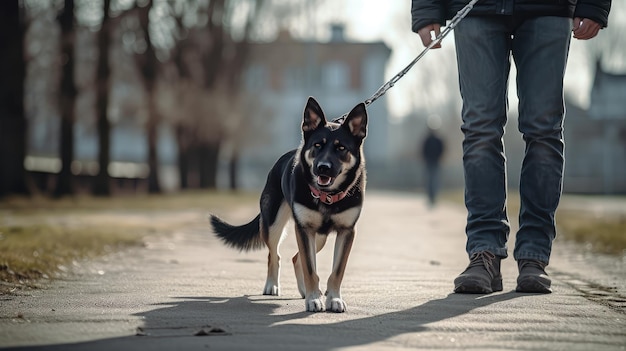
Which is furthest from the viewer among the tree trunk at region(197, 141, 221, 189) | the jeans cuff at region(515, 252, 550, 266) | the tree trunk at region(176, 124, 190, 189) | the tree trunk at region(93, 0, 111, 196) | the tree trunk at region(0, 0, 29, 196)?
the tree trunk at region(197, 141, 221, 189)

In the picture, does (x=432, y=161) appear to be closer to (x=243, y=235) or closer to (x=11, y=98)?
(x=11, y=98)

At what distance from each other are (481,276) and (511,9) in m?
1.63

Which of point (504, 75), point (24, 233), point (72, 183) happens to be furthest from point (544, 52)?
point (72, 183)

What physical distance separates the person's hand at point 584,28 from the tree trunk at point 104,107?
18602 mm

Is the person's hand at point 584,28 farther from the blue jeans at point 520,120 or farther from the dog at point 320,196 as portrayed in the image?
the dog at point 320,196

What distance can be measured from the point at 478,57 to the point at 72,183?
19033mm

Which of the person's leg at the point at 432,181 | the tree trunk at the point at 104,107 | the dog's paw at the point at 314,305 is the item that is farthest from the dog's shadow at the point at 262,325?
the tree trunk at the point at 104,107

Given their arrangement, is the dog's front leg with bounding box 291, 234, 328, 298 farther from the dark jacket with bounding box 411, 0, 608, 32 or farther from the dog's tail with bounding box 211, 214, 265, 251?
the dark jacket with bounding box 411, 0, 608, 32

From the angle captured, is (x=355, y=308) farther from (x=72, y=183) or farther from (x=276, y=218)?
(x=72, y=183)

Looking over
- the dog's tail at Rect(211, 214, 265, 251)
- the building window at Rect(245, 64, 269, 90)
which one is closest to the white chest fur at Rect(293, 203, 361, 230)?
the dog's tail at Rect(211, 214, 265, 251)

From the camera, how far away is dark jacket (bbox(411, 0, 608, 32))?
20.7 feet

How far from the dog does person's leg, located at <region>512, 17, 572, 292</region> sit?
105cm

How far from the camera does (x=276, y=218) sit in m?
6.55

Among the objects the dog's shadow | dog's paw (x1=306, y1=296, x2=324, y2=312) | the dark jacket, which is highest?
the dark jacket
